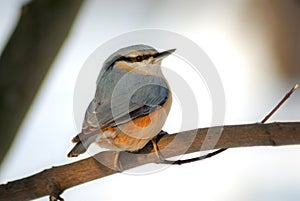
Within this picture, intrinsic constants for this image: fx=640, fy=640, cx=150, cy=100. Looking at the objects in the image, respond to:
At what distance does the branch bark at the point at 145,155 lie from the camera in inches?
55.4

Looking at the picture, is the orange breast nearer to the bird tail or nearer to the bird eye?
the bird tail

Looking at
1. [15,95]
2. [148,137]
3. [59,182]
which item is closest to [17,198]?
[59,182]

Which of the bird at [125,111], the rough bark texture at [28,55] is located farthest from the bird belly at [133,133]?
the rough bark texture at [28,55]

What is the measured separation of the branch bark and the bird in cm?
3

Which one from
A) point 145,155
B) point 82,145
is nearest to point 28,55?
point 82,145

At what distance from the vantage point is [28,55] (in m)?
1.57

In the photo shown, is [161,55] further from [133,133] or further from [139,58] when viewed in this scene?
[133,133]

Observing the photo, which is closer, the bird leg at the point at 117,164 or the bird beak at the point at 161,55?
the bird leg at the point at 117,164

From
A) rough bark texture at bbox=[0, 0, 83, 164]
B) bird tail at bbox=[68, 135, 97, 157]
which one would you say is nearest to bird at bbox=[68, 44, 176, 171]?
bird tail at bbox=[68, 135, 97, 157]

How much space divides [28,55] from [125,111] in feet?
0.95

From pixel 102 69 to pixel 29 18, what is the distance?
1.31ft

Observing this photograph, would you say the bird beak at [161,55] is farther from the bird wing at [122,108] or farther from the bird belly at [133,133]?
the bird belly at [133,133]

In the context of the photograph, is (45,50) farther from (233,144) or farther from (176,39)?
(176,39)

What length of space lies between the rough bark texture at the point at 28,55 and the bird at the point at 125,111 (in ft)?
0.55
